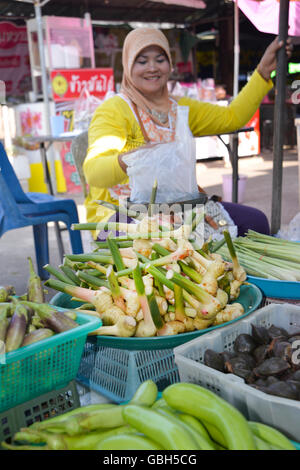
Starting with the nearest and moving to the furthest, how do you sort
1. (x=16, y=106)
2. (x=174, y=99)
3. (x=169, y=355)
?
1. (x=169, y=355)
2. (x=174, y=99)
3. (x=16, y=106)

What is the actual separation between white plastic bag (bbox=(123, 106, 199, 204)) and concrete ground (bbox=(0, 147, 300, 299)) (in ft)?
3.91

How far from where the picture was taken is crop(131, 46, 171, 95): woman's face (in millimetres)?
2936

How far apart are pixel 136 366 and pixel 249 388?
14.1 inches

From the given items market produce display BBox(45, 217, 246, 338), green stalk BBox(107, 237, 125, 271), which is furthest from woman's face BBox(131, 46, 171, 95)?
green stalk BBox(107, 237, 125, 271)

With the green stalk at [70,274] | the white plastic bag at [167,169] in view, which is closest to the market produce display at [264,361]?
the green stalk at [70,274]

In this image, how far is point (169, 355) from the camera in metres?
1.50

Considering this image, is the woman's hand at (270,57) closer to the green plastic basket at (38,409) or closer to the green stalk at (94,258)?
the green stalk at (94,258)

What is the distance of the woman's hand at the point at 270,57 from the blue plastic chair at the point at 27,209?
178 cm

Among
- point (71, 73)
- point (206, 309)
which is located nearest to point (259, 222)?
point (206, 309)

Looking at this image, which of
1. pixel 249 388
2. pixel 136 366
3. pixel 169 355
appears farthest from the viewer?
pixel 169 355

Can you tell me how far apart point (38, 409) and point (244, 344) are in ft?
2.01

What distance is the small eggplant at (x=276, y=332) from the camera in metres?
1.46
